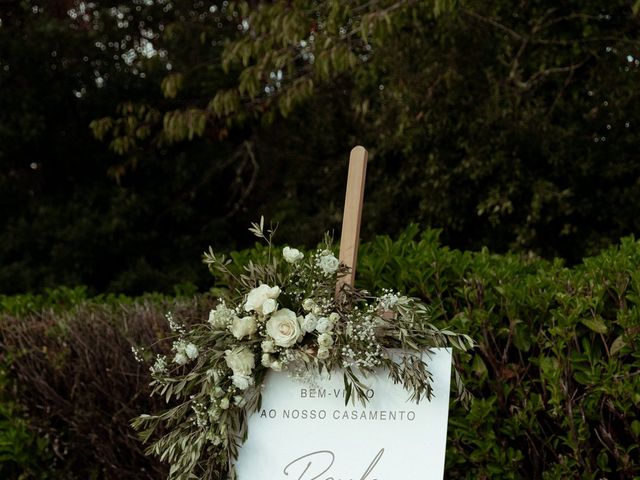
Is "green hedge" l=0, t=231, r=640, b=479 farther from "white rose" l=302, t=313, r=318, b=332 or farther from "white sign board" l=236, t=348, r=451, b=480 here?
"white rose" l=302, t=313, r=318, b=332

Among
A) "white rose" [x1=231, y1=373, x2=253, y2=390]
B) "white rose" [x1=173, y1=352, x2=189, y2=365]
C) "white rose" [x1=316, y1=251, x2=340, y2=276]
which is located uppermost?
"white rose" [x1=316, y1=251, x2=340, y2=276]

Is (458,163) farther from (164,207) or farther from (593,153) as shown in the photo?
(164,207)

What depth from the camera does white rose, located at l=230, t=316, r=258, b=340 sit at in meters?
2.61

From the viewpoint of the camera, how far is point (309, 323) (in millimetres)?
2551

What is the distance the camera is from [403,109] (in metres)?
7.84

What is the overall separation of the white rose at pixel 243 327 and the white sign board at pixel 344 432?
17cm

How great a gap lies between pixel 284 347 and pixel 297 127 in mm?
7021

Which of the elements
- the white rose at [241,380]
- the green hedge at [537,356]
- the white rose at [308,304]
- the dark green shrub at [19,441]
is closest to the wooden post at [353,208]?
the white rose at [308,304]

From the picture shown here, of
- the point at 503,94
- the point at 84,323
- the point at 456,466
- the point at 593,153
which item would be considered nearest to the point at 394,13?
the point at 503,94

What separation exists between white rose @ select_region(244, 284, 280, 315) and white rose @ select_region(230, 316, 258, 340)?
0.04 metres

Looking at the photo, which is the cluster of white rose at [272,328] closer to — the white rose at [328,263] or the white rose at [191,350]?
the white rose at [328,263]

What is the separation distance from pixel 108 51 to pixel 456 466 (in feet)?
24.1

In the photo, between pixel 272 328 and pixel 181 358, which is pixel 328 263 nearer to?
pixel 272 328

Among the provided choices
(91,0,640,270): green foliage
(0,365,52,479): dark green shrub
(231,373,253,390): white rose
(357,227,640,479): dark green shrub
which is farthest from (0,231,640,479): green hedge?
(91,0,640,270): green foliage
